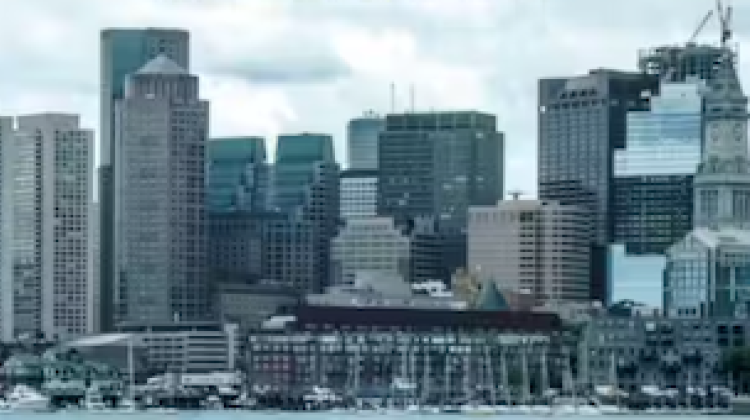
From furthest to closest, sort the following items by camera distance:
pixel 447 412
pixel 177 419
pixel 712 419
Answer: pixel 447 412, pixel 712 419, pixel 177 419

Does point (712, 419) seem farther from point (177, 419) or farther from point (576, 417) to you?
point (177, 419)

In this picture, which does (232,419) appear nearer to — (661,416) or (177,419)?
(177,419)

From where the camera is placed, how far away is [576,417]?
19038cm

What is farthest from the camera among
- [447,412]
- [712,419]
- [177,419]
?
[447,412]

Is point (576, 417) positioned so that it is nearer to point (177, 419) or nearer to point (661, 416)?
point (661, 416)

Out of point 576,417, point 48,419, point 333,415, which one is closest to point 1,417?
point 48,419

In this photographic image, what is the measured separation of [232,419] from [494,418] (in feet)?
59.9

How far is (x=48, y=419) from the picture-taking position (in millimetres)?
173750

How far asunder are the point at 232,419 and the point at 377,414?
22.4m

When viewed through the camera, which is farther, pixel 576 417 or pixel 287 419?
pixel 576 417

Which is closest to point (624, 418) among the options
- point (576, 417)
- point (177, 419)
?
point (576, 417)

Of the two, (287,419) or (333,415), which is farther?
(333,415)

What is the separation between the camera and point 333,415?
19038 centimetres

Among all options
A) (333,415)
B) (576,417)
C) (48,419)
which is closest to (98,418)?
(48,419)
